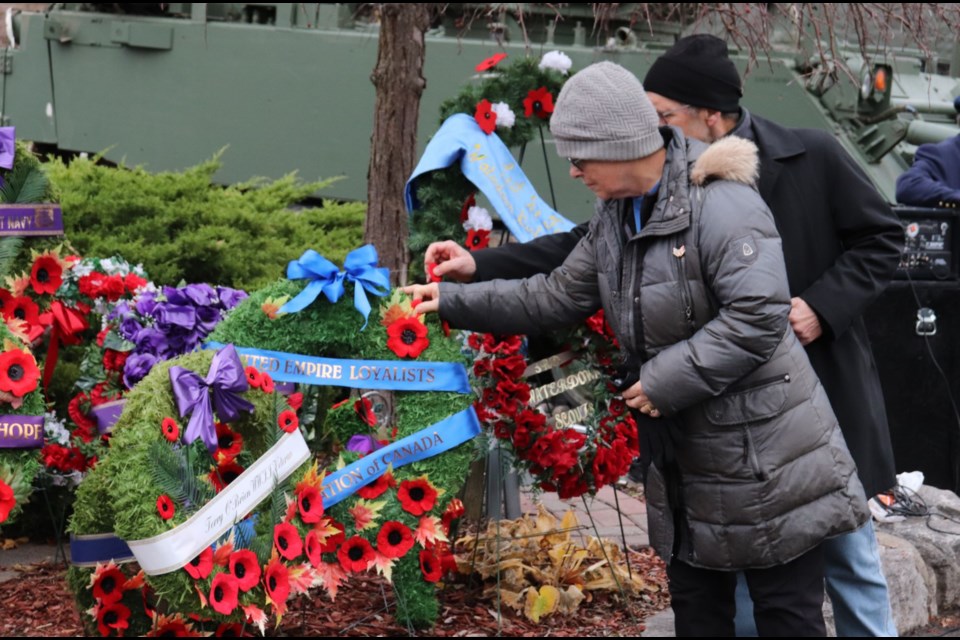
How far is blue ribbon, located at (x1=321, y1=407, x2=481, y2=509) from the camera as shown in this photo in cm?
379

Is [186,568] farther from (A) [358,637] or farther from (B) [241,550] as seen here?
(A) [358,637]

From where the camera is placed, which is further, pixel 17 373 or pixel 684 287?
pixel 17 373

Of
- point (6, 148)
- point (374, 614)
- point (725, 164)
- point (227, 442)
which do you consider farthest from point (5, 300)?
point (725, 164)

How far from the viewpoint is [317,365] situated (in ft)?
12.4

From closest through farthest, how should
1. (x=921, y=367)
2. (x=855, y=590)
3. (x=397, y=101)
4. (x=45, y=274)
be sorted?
(x=855, y=590), (x=45, y=274), (x=397, y=101), (x=921, y=367)

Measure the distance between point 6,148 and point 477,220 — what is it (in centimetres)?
172

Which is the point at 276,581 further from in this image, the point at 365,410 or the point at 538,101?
the point at 538,101

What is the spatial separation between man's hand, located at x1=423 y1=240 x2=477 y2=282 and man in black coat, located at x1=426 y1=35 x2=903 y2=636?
0.77 meters

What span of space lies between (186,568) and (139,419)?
442mm

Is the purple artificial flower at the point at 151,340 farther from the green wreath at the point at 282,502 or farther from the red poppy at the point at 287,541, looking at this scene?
the red poppy at the point at 287,541

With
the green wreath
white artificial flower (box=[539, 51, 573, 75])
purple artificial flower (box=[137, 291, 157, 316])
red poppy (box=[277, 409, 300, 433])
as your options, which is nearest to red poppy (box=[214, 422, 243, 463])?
the green wreath

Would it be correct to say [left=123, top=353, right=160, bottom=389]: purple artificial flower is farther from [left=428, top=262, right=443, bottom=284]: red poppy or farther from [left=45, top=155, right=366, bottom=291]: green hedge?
[left=45, top=155, right=366, bottom=291]: green hedge

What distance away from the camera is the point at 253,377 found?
3.53m

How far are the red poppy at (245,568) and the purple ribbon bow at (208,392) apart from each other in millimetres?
319
